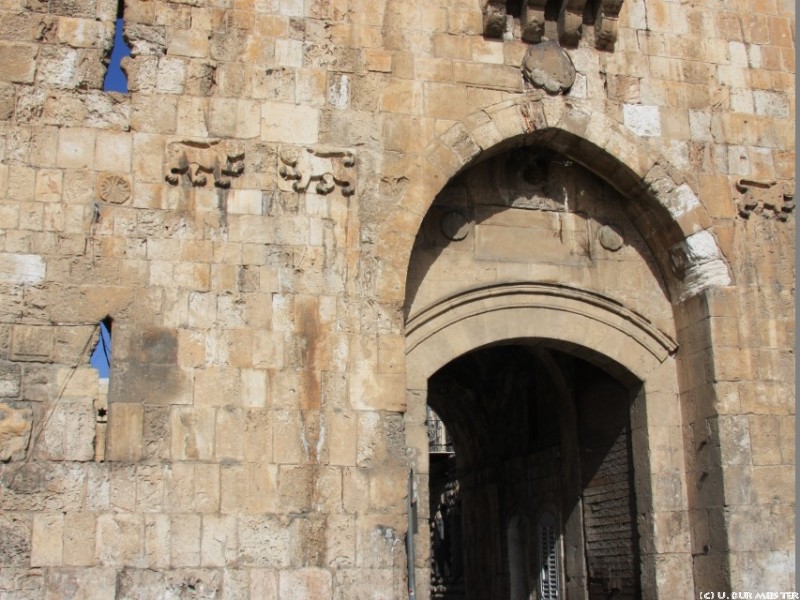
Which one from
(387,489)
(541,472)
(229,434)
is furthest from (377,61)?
(541,472)

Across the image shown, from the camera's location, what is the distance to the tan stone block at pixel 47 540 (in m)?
6.42

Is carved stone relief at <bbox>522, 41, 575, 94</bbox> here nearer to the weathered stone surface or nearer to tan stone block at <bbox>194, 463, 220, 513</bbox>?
tan stone block at <bbox>194, 463, 220, 513</bbox>

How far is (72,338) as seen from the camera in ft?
22.4

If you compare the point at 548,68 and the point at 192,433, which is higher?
the point at 548,68

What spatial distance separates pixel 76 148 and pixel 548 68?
377 centimetres

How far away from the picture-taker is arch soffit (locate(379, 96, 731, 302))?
309 inches

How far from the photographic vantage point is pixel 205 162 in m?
7.30

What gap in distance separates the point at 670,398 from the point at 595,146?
7.28ft

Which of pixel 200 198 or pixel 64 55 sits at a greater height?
pixel 64 55

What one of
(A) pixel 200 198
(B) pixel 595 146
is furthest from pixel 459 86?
(A) pixel 200 198

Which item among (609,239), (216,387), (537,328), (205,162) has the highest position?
(205,162)

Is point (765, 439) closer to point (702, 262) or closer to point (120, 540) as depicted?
point (702, 262)

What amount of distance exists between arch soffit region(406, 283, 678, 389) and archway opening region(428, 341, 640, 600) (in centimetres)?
40

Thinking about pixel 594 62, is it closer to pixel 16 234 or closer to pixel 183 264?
pixel 183 264
